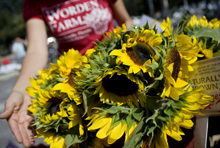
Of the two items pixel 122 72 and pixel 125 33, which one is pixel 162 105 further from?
pixel 125 33

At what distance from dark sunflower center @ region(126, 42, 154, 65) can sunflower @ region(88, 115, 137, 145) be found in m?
0.23

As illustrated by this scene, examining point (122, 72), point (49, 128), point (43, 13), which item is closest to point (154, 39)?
point (122, 72)

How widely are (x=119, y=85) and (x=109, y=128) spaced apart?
16 centimetres

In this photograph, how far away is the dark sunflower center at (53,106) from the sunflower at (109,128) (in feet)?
0.62

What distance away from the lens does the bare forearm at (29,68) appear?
41.7 inches

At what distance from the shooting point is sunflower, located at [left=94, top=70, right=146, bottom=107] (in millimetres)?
683

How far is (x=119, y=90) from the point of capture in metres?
0.71

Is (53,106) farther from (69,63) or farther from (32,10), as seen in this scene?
(32,10)

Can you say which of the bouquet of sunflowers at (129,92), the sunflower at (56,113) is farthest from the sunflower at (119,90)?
the sunflower at (56,113)

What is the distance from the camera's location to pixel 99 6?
138cm

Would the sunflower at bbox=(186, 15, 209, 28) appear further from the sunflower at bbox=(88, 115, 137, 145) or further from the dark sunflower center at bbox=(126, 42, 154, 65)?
the sunflower at bbox=(88, 115, 137, 145)

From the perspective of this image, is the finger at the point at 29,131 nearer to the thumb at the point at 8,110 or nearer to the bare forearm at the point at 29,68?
the thumb at the point at 8,110

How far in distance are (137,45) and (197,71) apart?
0.29 m

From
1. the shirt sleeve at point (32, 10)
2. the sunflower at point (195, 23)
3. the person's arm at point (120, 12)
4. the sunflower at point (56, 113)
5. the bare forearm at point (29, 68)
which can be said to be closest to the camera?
the sunflower at point (56, 113)
